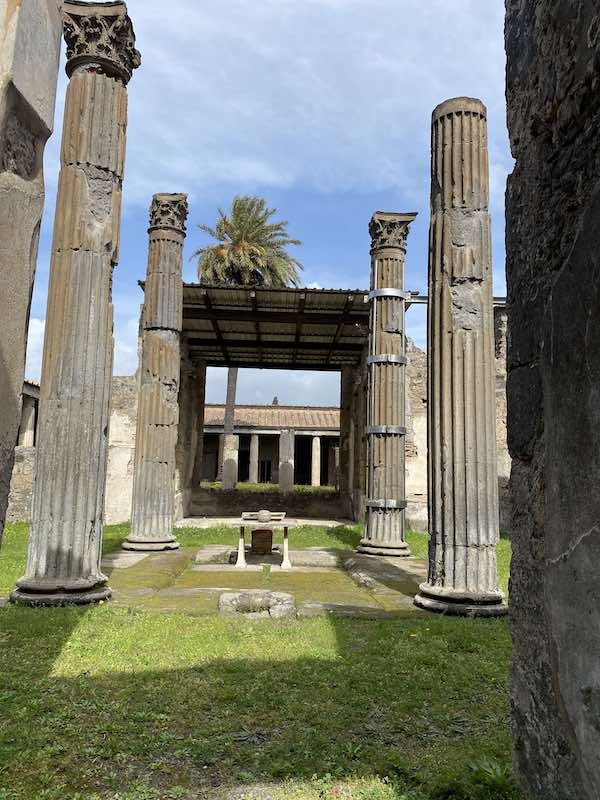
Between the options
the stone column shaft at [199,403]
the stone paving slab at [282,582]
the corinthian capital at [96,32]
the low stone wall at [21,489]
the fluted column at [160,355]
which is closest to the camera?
the stone paving slab at [282,582]

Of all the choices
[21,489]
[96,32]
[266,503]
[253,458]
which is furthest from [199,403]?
[96,32]

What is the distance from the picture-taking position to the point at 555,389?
6.17ft

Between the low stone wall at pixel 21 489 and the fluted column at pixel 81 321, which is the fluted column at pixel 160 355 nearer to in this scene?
the fluted column at pixel 81 321

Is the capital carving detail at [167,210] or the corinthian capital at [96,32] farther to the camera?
the capital carving detail at [167,210]

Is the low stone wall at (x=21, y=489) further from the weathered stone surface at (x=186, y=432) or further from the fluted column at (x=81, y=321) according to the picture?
the fluted column at (x=81, y=321)

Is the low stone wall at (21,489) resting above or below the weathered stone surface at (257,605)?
above

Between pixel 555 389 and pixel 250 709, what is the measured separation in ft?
8.42

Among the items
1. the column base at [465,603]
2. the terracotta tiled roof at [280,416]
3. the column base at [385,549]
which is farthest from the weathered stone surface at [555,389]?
the terracotta tiled roof at [280,416]

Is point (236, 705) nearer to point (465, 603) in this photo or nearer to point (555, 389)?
point (555, 389)

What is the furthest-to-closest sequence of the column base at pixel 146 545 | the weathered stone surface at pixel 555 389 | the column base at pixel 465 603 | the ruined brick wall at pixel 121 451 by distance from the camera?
1. the ruined brick wall at pixel 121 451
2. the column base at pixel 146 545
3. the column base at pixel 465 603
4. the weathered stone surface at pixel 555 389

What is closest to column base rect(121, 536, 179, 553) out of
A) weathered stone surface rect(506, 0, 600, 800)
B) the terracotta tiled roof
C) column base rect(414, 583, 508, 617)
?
column base rect(414, 583, 508, 617)

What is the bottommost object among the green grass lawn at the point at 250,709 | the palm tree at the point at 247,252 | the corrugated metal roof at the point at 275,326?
the green grass lawn at the point at 250,709

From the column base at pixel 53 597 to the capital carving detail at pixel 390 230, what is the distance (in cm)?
816

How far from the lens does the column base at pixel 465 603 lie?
5.87 meters
